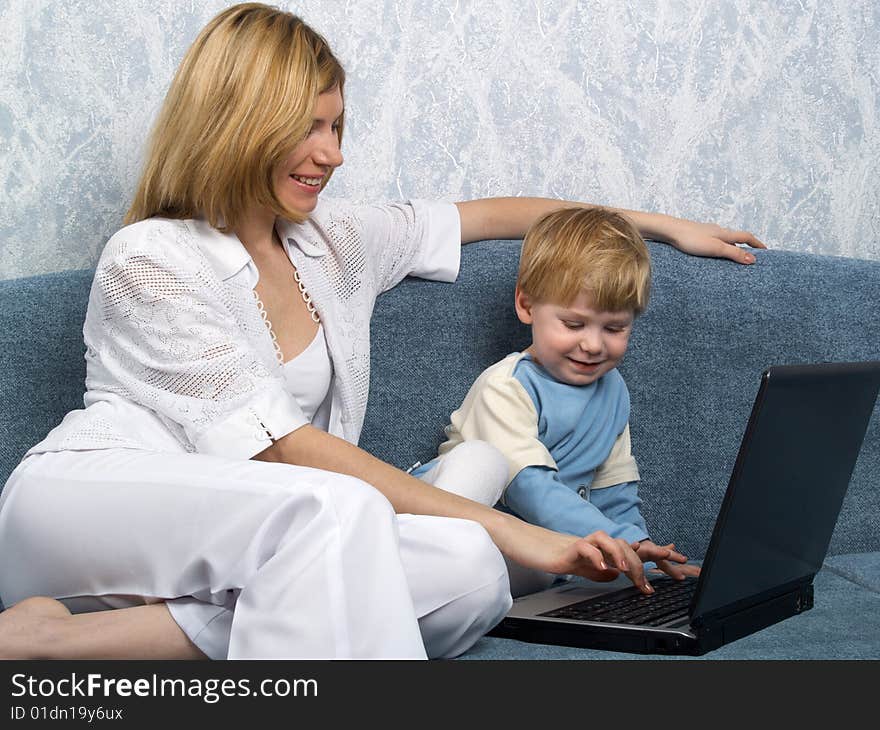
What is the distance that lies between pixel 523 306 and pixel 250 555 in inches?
28.7

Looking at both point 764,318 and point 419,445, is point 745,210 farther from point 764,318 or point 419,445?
point 419,445

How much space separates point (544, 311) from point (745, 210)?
744 mm

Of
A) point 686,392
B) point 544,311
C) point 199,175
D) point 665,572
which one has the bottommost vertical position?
point 665,572

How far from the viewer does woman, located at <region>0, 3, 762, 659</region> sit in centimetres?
111

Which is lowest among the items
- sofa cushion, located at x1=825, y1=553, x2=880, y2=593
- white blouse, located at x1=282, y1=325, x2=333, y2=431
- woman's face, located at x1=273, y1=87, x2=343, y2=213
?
sofa cushion, located at x1=825, y1=553, x2=880, y2=593

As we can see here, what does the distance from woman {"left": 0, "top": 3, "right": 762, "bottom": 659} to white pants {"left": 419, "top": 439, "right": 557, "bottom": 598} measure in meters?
0.14

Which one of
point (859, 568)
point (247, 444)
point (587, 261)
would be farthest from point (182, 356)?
point (859, 568)

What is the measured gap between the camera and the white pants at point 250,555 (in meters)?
1.07

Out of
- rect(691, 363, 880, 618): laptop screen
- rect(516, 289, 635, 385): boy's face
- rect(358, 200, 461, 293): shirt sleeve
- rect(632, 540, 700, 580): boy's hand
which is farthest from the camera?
rect(358, 200, 461, 293): shirt sleeve

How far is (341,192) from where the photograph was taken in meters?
1.95

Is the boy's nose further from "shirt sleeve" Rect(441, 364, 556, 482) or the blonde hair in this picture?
the blonde hair

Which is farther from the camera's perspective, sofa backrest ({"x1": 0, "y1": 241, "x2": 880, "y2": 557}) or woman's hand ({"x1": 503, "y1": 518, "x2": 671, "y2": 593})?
sofa backrest ({"x1": 0, "y1": 241, "x2": 880, "y2": 557})

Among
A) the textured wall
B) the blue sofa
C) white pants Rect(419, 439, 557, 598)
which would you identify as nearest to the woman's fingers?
white pants Rect(419, 439, 557, 598)
